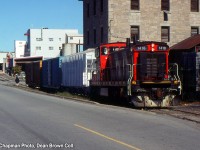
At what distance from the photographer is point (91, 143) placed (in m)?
10.8

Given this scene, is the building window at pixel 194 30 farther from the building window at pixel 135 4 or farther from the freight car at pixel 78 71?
the freight car at pixel 78 71

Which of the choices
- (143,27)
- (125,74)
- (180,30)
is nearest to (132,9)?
(143,27)

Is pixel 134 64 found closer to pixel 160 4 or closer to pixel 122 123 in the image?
pixel 122 123

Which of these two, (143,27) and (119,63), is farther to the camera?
(143,27)

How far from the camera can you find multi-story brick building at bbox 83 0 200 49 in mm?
45000

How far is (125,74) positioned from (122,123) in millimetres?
8210

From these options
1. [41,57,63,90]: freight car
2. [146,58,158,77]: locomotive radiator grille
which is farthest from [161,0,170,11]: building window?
[146,58,158,77]: locomotive radiator grille

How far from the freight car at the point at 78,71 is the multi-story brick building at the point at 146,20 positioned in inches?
290

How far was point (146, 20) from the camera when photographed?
46125 mm

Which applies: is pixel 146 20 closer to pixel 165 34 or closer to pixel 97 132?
pixel 165 34

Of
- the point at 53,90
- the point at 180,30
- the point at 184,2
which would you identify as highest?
the point at 184,2

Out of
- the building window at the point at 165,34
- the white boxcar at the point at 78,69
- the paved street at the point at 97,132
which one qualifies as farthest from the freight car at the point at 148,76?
the building window at the point at 165,34

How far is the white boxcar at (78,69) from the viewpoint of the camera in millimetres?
32625

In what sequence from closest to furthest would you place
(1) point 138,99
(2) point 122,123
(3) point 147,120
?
1. (2) point 122,123
2. (3) point 147,120
3. (1) point 138,99
